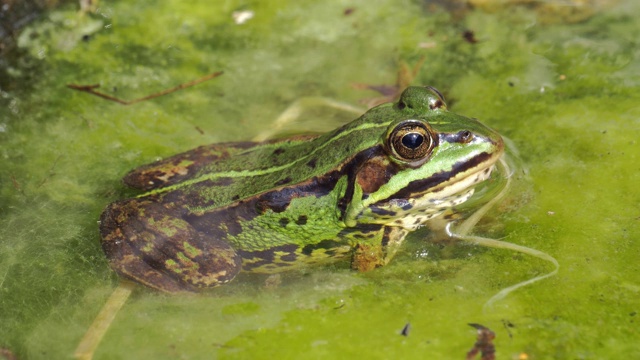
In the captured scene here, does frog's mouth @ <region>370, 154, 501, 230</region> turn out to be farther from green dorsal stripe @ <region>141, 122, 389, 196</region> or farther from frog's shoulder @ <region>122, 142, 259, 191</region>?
frog's shoulder @ <region>122, 142, 259, 191</region>

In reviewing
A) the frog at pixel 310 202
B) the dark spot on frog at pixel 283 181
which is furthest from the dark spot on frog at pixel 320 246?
the dark spot on frog at pixel 283 181

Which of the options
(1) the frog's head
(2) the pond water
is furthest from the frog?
(2) the pond water

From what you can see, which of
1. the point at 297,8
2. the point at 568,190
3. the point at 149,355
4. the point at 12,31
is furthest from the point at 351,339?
the point at 12,31

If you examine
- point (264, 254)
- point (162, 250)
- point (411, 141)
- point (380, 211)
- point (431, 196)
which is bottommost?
point (264, 254)

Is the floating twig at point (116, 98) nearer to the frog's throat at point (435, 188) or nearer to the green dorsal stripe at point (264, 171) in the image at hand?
the green dorsal stripe at point (264, 171)

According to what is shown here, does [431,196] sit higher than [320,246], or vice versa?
[431,196]

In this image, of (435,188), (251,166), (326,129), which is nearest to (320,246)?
(251,166)

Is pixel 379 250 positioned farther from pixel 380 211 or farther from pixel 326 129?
pixel 326 129
